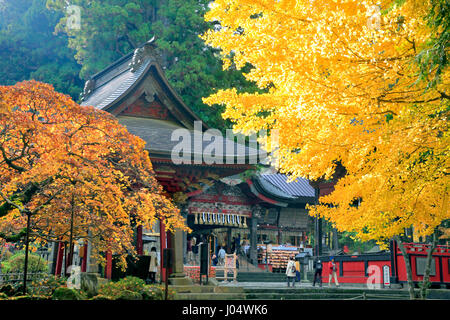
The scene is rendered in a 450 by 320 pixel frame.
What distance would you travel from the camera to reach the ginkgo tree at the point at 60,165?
9.45m

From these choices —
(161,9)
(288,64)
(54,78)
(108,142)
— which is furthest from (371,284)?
(54,78)

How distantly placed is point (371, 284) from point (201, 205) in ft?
35.1

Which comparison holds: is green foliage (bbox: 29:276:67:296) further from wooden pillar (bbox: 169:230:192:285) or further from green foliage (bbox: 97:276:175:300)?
wooden pillar (bbox: 169:230:192:285)

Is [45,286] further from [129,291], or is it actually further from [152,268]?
[152,268]

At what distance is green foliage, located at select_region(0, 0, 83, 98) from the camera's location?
35562 mm

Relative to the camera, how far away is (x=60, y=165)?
9570 millimetres

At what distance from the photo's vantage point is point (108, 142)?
34.4 feet

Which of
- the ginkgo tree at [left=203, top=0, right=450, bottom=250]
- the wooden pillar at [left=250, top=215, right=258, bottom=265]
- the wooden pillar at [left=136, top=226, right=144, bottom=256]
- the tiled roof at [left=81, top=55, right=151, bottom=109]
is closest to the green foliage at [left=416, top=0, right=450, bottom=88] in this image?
the ginkgo tree at [left=203, top=0, right=450, bottom=250]

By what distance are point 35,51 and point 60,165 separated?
30.4 metres

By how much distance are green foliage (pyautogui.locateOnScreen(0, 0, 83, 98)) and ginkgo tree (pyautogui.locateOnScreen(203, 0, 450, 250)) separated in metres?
24.1

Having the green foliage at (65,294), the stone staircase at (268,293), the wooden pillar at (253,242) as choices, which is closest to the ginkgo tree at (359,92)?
the stone staircase at (268,293)

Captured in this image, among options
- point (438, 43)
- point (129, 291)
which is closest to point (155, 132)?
point (129, 291)

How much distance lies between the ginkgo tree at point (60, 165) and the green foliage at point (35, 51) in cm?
2560

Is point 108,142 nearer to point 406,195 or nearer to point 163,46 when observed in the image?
point 406,195
